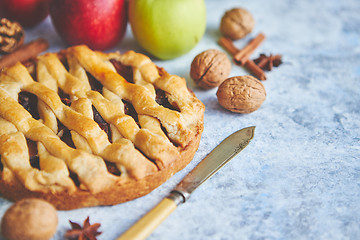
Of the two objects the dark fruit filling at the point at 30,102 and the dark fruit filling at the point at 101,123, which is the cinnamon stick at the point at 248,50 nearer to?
the dark fruit filling at the point at 101,123

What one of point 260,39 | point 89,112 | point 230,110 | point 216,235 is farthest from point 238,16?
point 216,235

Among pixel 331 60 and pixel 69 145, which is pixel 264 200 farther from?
pixel 331 60

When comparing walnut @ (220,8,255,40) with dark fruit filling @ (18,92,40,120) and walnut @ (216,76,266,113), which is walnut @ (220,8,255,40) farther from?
dark fruit filling @ (18,92,40,120)

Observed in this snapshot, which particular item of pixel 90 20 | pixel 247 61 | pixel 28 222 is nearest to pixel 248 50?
pixel 247 61

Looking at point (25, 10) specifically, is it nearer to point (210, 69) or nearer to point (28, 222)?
point (210, 69)

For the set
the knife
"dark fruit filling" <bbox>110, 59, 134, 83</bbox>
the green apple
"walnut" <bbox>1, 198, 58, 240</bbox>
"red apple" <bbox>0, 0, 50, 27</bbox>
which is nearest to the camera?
"walnut" <bbox>1, 198, 58, 240</bbox>

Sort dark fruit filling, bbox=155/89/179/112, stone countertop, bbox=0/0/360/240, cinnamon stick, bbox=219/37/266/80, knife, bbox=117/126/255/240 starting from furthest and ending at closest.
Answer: cinnamon stick, bbox=219/37/266/80, dark fruit filling, bbox=155/89/179/112, stone countertop, bbox=0/0/360/240, knife, bbox=117/126/255/240

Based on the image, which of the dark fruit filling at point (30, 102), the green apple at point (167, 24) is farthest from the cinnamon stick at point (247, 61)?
the dark fruit filling at point (30, 102)

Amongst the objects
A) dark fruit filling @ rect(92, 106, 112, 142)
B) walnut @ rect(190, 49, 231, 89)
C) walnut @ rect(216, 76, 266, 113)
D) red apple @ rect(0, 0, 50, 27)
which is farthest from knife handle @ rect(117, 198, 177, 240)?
red apple @ rect(0, 0, 50, 27)
